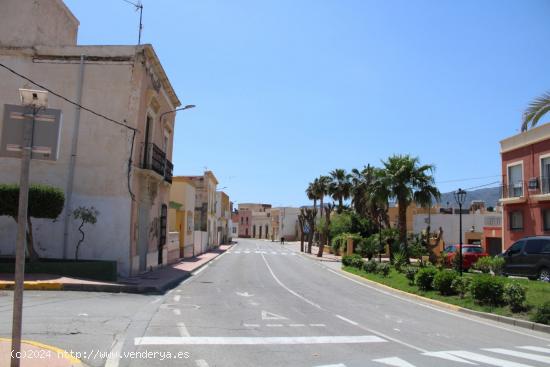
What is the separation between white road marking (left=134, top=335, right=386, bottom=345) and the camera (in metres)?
8.28

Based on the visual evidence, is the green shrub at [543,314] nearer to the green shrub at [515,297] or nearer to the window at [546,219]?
the green shrub at [515,297]

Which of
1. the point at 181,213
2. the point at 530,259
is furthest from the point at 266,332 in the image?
the point at 181,213

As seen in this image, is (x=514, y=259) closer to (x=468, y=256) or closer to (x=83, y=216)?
(x=468, y=256)

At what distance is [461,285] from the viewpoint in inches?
640

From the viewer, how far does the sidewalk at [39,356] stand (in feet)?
20.2

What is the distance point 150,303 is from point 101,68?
1096 cm

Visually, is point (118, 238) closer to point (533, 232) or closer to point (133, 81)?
point (133, 81)

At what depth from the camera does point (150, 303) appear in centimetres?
1339

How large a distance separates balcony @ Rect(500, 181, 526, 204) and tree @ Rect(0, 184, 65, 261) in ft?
90.1

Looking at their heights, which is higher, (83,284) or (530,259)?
(530,259)

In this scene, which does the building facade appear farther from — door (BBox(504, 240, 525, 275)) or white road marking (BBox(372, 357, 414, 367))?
white road marking (BBox(372, 357, 414, 367))

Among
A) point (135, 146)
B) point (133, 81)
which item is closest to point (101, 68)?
point (133, 81)

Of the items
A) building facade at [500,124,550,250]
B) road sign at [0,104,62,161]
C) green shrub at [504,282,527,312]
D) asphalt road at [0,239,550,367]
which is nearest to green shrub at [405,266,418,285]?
asphalt road at [0,239,550,367]

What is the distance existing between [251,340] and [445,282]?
1053 cm
